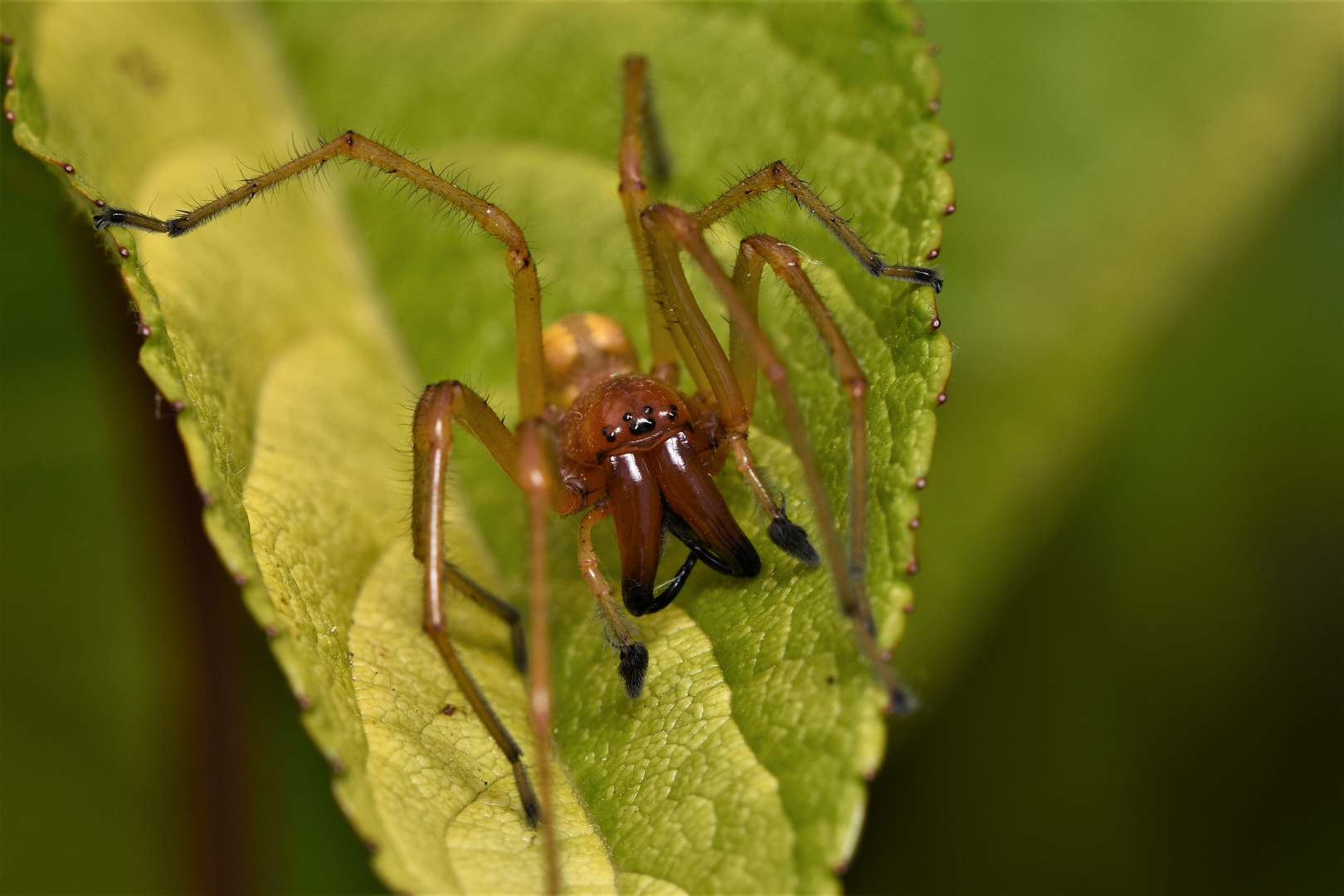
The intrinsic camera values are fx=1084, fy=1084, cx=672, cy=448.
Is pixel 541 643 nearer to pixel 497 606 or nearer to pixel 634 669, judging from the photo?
pixel 634 669

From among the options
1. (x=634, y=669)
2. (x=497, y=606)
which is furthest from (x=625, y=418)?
(x=634, y=669)

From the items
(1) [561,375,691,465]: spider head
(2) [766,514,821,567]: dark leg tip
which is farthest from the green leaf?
(1) [561,375,691,465]: spider head

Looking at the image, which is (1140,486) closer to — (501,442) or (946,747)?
(946,747)

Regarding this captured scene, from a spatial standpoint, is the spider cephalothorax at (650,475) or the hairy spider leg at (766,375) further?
the spider cephalothorax at (650,475)

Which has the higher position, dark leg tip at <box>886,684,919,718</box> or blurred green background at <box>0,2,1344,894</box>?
blurred green background at <box>0,2,1344,894</box>

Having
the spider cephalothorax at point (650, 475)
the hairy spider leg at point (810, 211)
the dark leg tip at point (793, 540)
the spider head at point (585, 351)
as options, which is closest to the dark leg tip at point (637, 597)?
the spider cephalothorax at point (650, 475)

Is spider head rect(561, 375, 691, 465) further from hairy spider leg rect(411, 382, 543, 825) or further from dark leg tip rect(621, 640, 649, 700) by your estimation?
dark leg tip rect(621, 640, 649, 700)

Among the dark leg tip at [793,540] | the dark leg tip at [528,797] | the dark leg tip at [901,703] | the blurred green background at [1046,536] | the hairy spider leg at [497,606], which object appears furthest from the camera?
the blurred green background at [1046,536]

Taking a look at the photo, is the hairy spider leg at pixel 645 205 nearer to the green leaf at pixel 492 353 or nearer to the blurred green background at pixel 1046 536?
the green leaf at pixel 492 353
